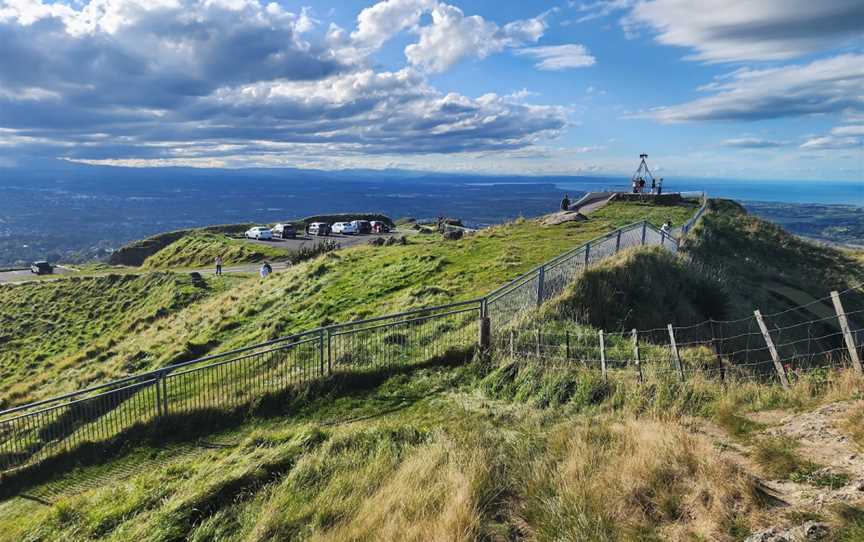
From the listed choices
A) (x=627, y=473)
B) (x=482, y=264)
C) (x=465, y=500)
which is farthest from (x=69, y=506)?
(x=482, y=264)

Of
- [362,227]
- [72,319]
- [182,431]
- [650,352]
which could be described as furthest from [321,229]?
[650,352]

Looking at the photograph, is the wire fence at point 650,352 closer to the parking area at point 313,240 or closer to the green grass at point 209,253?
the green grass at point 209,253

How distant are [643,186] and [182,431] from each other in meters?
41.0

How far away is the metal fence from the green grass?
33.0 metres

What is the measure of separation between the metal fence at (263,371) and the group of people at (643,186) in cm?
3240

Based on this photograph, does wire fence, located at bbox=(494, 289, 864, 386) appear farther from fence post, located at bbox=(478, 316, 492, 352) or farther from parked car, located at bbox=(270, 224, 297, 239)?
parked car, located at bbox=(270, 224, 297, 239)

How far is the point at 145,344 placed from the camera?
2239 centimetres

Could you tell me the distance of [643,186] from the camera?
42438 mm

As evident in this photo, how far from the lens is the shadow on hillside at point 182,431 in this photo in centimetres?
894

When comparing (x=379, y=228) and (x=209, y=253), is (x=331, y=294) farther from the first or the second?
(x=379, y=228)

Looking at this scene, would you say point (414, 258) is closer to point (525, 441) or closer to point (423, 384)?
point (423, 384)

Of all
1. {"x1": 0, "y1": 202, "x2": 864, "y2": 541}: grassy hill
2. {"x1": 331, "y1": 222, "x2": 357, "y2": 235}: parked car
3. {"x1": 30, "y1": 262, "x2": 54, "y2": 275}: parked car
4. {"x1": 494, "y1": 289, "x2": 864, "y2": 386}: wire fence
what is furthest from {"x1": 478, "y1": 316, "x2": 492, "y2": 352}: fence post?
{"x1": 30, "y1": 262, "x2": 54, "y2": 275}: parked car

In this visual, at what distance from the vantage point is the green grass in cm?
4503

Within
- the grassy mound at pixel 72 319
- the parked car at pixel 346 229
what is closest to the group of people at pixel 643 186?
the parked car at pixel 346 229
